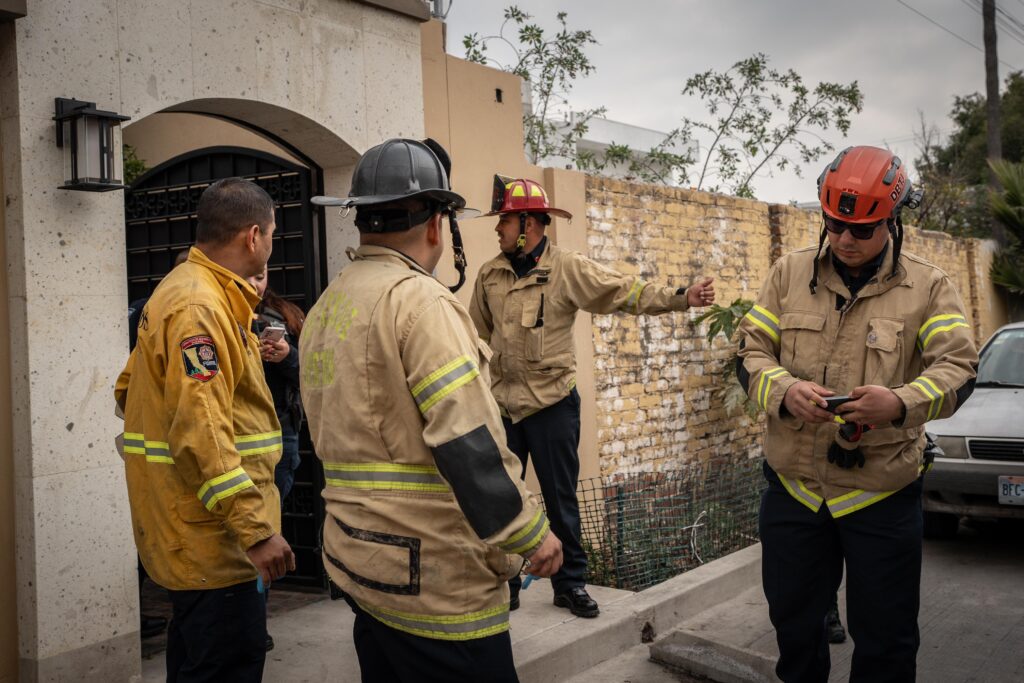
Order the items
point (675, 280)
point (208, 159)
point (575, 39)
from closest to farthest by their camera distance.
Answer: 1. point (208, 159)
2. point (675, 280)
3. point (575, 39)

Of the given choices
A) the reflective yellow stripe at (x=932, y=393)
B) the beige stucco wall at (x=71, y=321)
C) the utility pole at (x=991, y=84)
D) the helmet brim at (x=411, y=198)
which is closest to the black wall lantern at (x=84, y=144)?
the beige stucco wall at (x=71, y=321)

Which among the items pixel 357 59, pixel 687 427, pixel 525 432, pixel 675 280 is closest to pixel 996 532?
pixel 687 427

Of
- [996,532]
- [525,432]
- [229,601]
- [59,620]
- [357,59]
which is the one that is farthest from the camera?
[996,532]

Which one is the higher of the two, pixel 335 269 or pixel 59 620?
pixel 335 269

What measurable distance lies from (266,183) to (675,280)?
4.47m

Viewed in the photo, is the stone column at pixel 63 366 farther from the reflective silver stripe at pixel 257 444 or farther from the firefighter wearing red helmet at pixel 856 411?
the firefighter wearing red helmet at pixel 856 411

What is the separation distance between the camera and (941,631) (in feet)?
17.6

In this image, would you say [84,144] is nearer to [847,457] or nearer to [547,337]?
[547,337]

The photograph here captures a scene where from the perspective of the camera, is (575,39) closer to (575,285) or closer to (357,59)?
(357,59)

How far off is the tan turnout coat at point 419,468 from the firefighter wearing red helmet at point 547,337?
248cm

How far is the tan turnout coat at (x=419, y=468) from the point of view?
2.38m

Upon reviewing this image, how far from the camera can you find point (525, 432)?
516 cm

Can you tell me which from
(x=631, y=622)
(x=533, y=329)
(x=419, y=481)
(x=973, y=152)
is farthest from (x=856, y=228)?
(x=973, y=152)

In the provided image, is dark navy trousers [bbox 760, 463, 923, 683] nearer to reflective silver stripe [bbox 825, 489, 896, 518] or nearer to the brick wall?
reflective silver stripe [bbox 825, 489, 896, 518]
